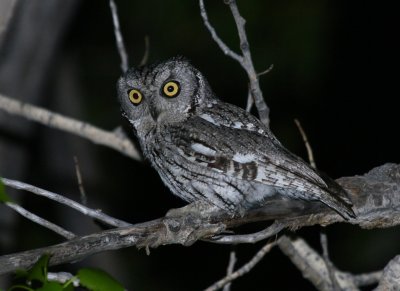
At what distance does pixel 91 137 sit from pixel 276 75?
327 cm

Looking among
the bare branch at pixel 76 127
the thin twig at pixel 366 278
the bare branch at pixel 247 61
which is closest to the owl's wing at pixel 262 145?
the bare branch at pixel 247 61

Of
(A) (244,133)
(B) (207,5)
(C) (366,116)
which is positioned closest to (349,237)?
(C) (366,116)

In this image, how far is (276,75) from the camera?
24.7 feet

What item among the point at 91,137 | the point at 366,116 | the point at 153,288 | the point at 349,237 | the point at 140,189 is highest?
the point at 91,137

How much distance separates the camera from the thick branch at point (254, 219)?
272 cm

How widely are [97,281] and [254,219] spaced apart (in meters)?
1.49

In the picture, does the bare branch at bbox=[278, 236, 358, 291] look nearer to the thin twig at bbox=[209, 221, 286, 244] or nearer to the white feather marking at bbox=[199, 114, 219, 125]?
the thin twig at bbox=[209, 221, 286, 244]

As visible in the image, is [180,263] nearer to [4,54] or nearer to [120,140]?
[120,140]

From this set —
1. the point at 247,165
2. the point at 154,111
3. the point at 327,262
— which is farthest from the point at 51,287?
the point at 327,262

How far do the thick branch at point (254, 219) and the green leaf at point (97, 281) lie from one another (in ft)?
1.65

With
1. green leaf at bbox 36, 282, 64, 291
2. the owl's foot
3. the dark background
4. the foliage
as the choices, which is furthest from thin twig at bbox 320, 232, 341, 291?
the dark background

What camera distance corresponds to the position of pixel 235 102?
7.86 m

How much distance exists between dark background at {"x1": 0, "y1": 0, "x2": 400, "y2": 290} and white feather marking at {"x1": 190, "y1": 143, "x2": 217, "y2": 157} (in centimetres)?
332

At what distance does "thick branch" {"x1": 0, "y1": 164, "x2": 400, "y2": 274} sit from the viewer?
2.72 m
